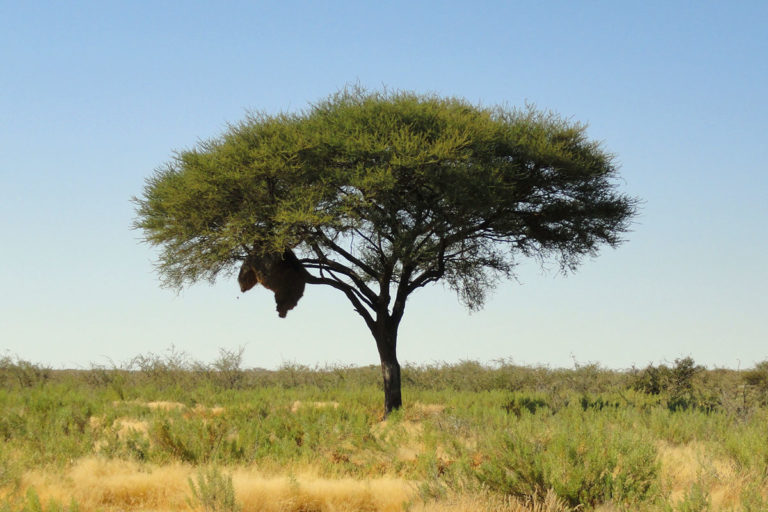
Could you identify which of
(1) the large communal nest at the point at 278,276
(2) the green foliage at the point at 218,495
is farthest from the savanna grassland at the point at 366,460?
(1) the large communal nest at the point at 278,276

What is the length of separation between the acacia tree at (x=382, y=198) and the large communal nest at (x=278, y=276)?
41 millimetres

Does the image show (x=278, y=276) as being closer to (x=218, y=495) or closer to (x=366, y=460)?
(x=366, y=460)

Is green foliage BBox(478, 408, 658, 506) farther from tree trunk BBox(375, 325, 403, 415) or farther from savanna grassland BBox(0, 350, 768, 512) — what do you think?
tree trunk BBox(375, 325, 403, 415)

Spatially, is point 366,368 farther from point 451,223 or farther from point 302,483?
point 302,483

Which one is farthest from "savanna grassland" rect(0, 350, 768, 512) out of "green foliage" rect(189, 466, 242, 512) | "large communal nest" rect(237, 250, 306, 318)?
"large communal nest" rect(237, 250, 306, 318)

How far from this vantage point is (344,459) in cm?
1204

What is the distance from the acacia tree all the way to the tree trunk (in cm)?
4

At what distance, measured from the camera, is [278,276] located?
2017cm

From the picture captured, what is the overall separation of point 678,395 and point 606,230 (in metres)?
7.09

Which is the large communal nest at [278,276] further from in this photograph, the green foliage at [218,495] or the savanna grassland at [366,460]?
the green foliage at [218,495]

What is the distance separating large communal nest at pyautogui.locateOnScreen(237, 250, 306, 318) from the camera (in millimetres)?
20031

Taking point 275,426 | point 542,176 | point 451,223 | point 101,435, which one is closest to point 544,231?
point 542,176

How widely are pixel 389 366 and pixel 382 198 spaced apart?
5.29 m

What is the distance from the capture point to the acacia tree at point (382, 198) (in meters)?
18.6
